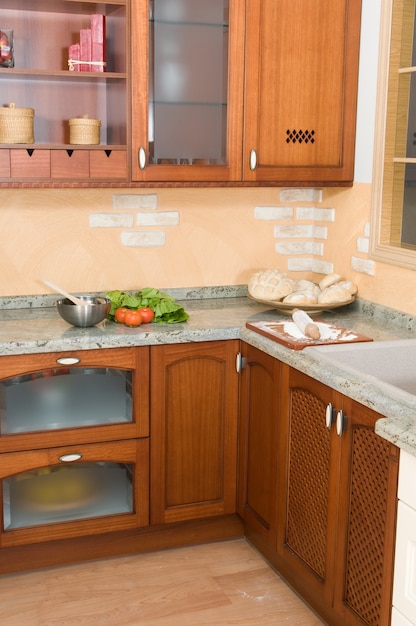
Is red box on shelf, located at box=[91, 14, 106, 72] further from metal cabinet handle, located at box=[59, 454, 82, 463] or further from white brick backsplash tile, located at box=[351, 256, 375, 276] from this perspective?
metal cabinet handle, located at box=[59, 454, 82, 463]

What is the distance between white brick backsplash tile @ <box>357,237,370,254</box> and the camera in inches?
129

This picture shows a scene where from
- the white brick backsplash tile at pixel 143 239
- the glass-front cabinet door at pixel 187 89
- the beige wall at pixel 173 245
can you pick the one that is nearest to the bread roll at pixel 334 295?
the beige wall at pixel 173 245

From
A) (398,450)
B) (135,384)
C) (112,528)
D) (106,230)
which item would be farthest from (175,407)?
(398,450)

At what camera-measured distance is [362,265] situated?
334cm

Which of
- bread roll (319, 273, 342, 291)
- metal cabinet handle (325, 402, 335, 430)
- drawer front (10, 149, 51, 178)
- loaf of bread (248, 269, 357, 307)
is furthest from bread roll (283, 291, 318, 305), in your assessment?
drawer front (10, 149, 51, 178)

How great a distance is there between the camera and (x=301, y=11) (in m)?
3.10

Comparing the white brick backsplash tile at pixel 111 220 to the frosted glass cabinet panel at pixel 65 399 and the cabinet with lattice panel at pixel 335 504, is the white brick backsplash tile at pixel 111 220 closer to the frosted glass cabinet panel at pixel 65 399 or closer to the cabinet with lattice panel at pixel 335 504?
the frosted glass cabinet panel at pixel 65 399

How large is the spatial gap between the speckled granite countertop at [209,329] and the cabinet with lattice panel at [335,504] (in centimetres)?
6

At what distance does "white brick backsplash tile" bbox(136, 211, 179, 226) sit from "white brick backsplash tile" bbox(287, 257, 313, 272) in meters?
0.58

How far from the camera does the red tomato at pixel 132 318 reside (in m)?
2.99

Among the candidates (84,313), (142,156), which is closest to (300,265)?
(142,156)

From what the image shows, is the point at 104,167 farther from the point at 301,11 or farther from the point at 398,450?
the point at 398,450

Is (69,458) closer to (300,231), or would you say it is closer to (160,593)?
(160,593)

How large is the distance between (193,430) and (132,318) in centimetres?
49
